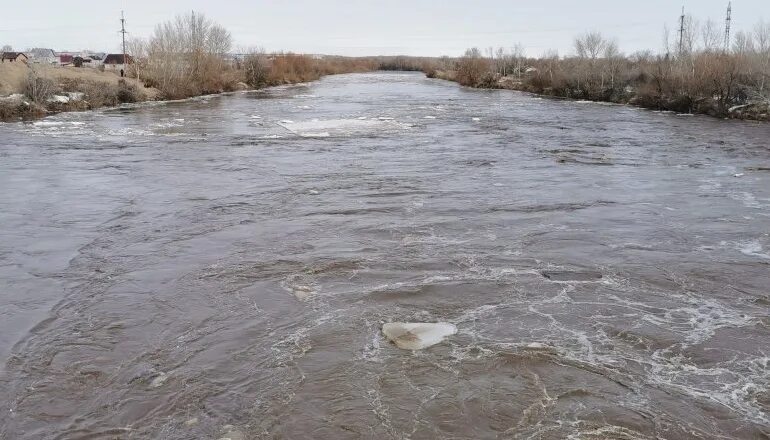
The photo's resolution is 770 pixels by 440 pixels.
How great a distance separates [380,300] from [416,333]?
884 millimetres

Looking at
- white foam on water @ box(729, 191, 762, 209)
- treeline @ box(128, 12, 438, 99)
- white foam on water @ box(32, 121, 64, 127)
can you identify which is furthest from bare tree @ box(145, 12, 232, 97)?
white foam on water @ box(729, 191, 762, 209)

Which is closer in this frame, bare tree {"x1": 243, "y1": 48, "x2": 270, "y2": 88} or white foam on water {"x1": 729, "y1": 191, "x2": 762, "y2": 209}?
white foam on water {"x1": 729, "y1": 191, "x2": 762, "y2": 209}

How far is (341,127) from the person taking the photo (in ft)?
75.4

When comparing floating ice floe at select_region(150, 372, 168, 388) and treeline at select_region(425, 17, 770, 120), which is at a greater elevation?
treeline at select_region(425, 17, 770, 120)

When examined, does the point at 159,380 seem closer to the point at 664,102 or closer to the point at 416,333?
the point at 416,333

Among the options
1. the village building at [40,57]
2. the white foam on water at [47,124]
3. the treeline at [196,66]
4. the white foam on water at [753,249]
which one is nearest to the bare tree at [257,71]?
the treeline at [196,66]

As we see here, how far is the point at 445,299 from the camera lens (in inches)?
267

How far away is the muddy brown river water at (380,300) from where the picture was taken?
4672 millimetres

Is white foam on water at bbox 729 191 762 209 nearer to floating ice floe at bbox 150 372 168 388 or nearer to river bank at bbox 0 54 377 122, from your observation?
floating ice floe at bbox 150 372 168 388

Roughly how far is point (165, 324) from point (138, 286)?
118 cm

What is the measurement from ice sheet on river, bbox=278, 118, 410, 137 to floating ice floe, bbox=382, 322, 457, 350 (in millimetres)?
15245

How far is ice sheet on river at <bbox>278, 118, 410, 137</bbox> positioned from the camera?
2138 centimetres

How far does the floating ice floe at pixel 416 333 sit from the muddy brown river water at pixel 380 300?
137mm

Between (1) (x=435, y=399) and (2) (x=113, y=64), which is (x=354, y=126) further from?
(2) (x=113, y=64)
